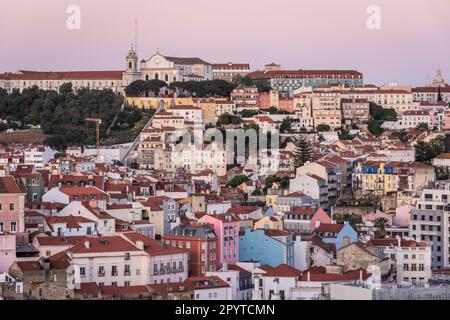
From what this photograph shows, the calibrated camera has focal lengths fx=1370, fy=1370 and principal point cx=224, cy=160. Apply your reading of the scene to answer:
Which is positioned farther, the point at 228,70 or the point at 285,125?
the point at 228,70

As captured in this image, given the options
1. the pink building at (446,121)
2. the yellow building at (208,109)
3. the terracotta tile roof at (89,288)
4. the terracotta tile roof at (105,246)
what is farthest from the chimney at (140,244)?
the yellow building at (208,109)

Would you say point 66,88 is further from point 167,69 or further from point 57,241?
point 57,241

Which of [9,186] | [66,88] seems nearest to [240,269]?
[9,186]

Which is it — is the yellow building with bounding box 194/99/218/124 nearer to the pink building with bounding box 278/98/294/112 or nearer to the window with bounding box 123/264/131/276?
the pink building with bounding box 278/98/294/112

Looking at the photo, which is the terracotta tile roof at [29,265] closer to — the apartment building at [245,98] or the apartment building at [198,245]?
the apartment building at [198,245]
